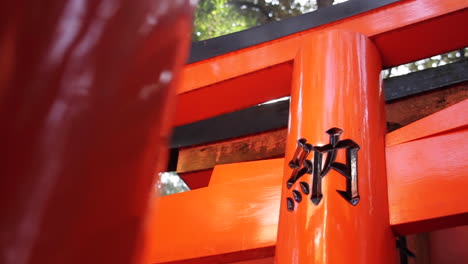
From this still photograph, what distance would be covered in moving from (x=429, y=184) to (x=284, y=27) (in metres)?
1.21

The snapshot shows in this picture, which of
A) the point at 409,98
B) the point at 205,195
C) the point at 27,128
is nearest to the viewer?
the point at 27,128

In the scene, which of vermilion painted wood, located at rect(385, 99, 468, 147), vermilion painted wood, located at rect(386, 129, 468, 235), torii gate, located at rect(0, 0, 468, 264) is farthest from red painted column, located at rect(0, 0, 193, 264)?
vermilion painted wood, located at rect(385, 99, 468, 147)

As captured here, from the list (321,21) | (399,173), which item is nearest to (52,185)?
(399,173)

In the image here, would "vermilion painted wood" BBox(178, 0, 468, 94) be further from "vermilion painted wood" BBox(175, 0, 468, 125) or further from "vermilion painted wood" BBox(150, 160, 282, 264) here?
"vermilion painted wood" BBox(150, 160, 282, 264)

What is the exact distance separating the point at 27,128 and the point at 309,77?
231 cm

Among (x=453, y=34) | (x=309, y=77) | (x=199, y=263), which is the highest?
(x=453, y=34)

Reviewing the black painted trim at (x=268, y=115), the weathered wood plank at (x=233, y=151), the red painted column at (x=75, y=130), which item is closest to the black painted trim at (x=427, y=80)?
the black painted trim at (x=268, y=115)

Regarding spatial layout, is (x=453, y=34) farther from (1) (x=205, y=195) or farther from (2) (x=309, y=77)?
(1) (x=205, y=195)

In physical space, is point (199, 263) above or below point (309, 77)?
below

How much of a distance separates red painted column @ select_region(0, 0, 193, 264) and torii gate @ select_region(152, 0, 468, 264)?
67.7 inches

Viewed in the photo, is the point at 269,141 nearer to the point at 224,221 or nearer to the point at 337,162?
the point at 224,221

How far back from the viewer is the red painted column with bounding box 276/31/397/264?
1979mm

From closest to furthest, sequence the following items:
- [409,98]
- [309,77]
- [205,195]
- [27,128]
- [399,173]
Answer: [27,128] < [399,173] < [309,77] < [205,195] < [409,98]

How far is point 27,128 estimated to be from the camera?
0.82 ft
